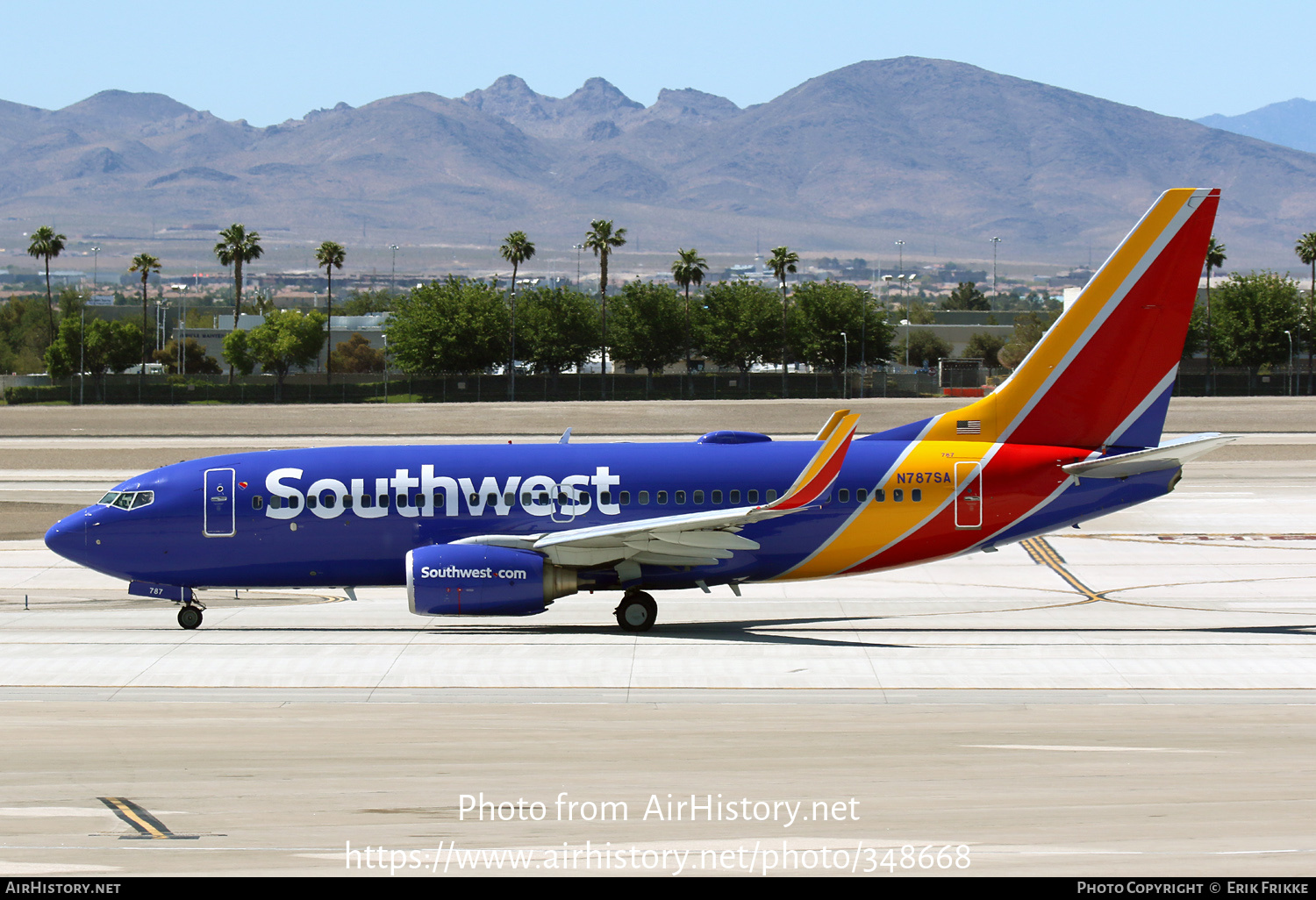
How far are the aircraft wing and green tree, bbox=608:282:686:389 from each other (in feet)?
354

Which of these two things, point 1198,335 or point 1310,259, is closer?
point 1198,335

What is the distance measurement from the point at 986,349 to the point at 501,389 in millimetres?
95397

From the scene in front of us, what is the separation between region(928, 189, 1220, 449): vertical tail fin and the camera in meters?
27.6

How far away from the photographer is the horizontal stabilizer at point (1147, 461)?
26672mm

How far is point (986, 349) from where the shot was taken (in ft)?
604

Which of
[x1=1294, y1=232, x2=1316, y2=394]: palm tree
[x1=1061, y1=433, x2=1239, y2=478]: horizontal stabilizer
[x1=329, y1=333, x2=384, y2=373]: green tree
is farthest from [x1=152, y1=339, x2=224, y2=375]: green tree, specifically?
[x1=1061, y1=433, x2=1239, y2=478]: horizontal stabilizer

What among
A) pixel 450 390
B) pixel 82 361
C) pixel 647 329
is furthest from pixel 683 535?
pixel 647 329

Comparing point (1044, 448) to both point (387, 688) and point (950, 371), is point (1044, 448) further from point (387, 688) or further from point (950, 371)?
point (950, 371)

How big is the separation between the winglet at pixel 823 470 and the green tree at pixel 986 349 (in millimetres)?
163063

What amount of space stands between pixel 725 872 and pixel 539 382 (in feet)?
326

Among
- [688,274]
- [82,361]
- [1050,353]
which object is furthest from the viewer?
[688,274]

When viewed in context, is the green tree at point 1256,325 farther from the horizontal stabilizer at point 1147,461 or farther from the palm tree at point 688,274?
the horizontal stabilizer at point 1147,461

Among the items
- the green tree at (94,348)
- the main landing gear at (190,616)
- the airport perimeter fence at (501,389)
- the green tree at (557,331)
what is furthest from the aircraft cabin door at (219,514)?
the green tree at (94,348)

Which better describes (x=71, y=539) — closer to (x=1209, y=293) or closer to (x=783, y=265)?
(x=783, y=265)
